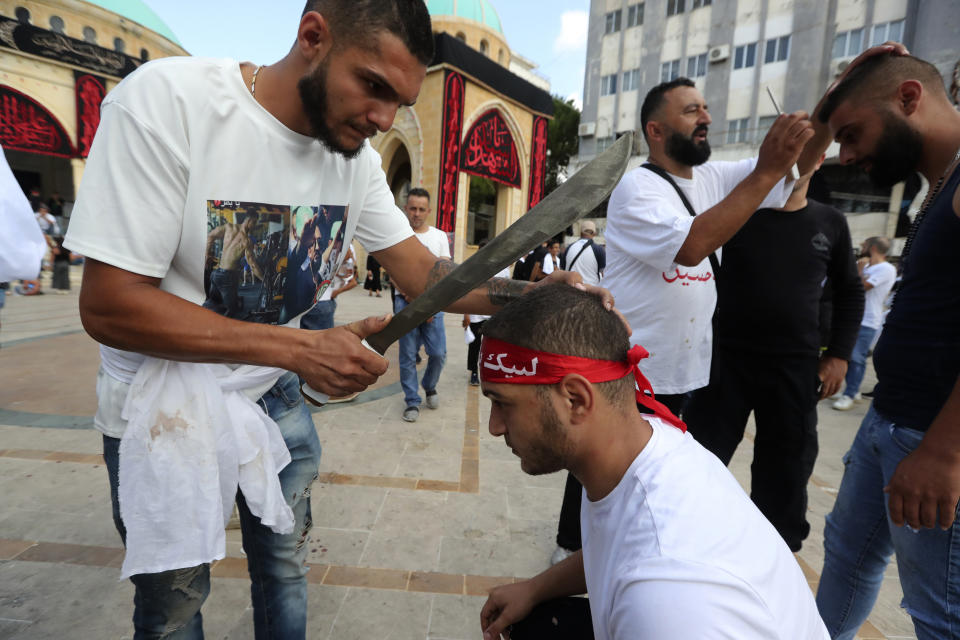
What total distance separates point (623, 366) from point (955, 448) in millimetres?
860

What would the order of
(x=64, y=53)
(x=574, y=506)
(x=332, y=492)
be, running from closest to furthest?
(x=574, y=506), (x=332, y=492), (x=64, y=53)

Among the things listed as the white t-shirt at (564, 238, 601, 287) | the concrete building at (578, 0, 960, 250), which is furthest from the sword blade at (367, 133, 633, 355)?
the concrete building at (578, 0, 960, 250)

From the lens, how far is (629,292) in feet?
8.14

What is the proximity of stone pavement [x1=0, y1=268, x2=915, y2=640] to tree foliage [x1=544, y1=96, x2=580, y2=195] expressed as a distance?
33.5m

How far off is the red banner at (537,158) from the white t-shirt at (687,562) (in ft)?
69.4

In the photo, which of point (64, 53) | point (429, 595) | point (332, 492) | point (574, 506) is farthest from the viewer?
point (64, 53)

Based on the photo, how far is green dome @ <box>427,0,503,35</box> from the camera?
26781mm

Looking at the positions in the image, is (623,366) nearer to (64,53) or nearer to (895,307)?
(895,307)

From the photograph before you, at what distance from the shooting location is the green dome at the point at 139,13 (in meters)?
24.0

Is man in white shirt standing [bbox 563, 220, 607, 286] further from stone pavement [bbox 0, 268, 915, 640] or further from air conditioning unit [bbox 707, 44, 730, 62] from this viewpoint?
air conditioning unit [bbox 707, 44, 730, 62]

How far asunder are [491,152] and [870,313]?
1582cm

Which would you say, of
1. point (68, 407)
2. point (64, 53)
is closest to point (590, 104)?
point (64, 53)

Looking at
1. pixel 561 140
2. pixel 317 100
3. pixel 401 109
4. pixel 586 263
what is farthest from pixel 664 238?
pixel 561 140

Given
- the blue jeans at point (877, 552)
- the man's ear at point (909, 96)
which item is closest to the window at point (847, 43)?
the man's ear at point (909, 96)
